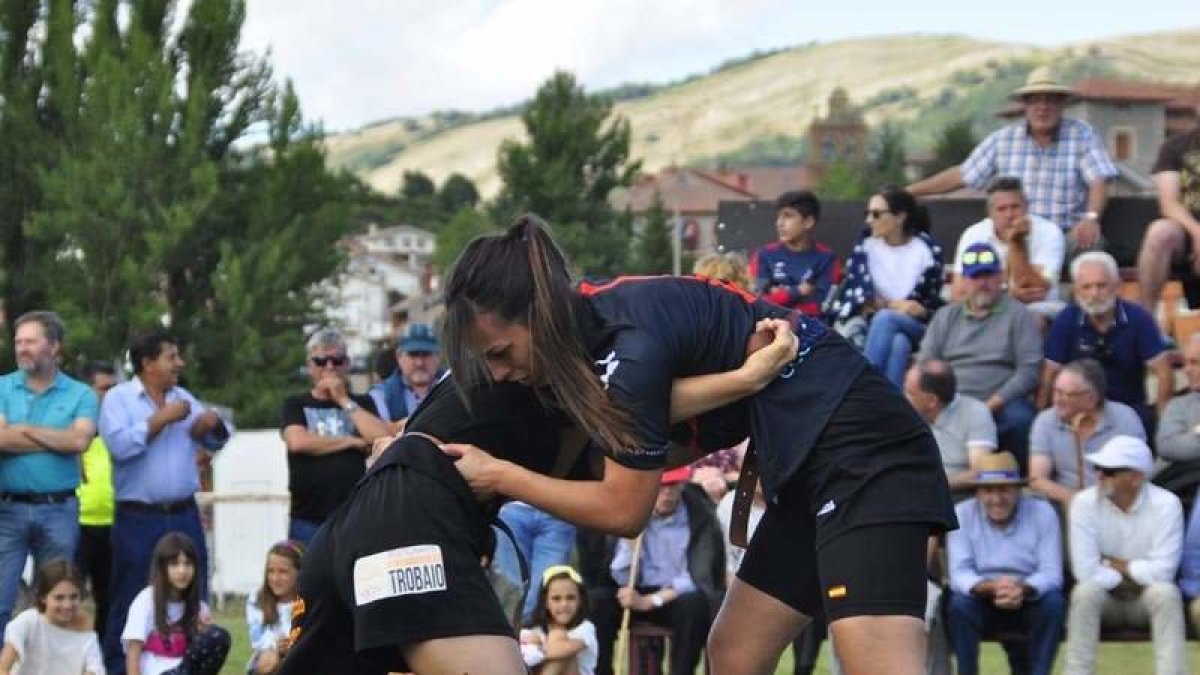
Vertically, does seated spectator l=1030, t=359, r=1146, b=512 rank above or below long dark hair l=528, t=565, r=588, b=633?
above

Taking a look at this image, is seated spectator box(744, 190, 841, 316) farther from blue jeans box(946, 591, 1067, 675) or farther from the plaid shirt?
blue jeans box(946, 591, 1067, 675)

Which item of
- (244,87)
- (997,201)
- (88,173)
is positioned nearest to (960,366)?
(997,201)

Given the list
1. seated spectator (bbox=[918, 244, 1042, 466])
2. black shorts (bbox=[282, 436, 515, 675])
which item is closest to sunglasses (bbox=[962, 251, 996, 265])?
seated spectator (bbox=[918, 244, 1042, 466])

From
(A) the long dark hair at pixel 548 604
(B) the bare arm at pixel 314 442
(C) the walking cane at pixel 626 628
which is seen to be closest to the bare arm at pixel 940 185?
(C) the walking cane at pixel 626 628

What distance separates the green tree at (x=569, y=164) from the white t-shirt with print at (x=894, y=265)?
58.8 meters

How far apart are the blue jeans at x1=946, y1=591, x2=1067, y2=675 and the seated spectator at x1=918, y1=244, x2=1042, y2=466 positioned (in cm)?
102

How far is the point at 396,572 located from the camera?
5.57 meters

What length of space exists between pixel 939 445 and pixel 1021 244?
7.38ft

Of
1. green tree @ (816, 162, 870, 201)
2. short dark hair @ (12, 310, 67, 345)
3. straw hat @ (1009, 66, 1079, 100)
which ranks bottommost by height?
green tree @ (816, 162, 870, 201)

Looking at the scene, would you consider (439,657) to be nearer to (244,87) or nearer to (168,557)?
(168,557)

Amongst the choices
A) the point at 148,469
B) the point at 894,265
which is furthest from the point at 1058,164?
the point at 148,469

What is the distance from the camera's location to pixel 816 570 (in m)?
6.03

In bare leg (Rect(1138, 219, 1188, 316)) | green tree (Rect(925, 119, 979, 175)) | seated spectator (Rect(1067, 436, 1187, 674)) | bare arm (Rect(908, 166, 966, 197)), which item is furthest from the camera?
green tree (Rect(925, 119, 979, 175))

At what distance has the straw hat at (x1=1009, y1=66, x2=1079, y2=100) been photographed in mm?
11953
